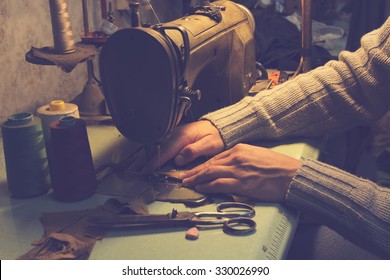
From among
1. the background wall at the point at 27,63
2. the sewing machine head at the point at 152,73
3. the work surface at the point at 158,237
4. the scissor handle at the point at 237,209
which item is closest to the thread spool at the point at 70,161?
the work surface at the point at 158,237

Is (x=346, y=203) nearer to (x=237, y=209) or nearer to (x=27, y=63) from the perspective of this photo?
(x=237, y=209)

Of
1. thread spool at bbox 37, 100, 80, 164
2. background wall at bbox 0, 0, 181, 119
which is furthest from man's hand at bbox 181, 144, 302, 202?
background wall at bbox 0, 0, 181, 119

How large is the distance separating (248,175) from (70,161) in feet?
1.08

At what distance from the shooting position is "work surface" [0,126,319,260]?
2.66 ft

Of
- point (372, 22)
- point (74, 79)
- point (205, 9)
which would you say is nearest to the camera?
point (205, 9)

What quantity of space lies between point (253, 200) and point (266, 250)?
165 millimetres

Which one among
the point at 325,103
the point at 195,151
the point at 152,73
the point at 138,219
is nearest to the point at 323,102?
the point at 325,103

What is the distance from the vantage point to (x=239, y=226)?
2.90ft

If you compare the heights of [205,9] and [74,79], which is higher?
[205,9]

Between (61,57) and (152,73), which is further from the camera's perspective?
(61,57)

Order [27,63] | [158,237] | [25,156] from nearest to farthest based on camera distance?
[158,237] < [25,156] < [27,63]

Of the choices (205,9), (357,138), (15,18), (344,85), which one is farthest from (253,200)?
(357,138)
